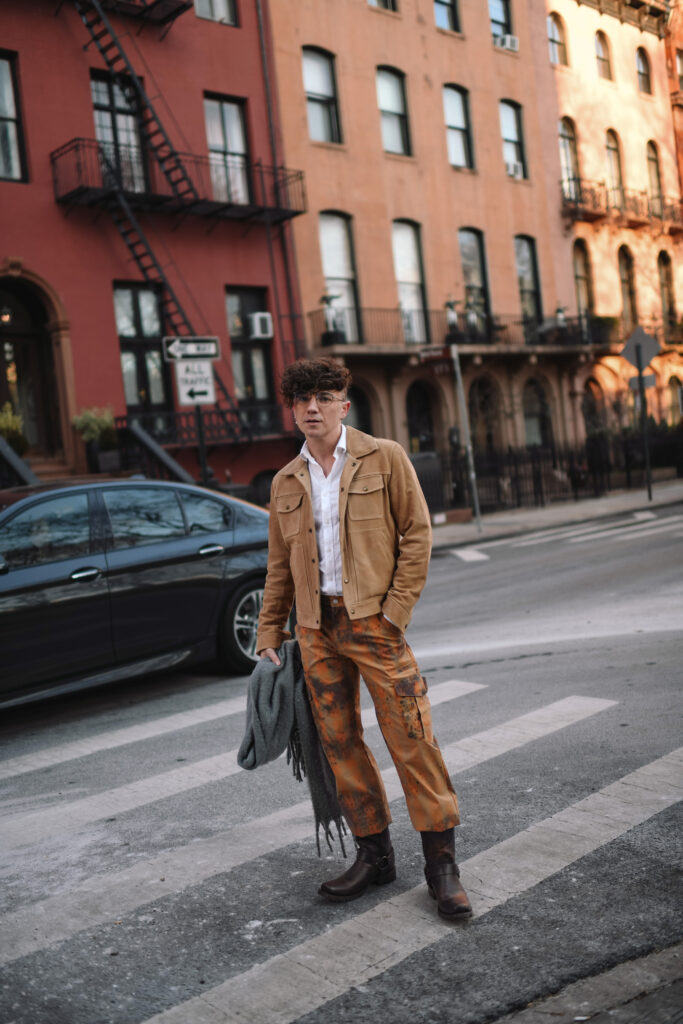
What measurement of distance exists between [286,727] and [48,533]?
11.5 feet

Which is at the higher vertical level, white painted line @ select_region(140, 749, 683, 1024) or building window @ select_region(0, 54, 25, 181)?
building window @ select_region(0, 54, 25, 181)

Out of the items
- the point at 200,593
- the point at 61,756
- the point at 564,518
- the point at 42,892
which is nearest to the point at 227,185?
the point at 564,518

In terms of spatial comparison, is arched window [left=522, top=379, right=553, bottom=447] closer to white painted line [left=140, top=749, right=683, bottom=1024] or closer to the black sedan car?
the black sedan car

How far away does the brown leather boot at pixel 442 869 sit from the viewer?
3.39 meters

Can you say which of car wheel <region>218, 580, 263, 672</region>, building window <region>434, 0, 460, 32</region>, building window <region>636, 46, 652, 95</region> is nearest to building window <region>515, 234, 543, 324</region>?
building window <region>434, 0, 460, 32</region>

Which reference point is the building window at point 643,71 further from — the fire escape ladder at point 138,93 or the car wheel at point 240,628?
the car wheel at point 240,628

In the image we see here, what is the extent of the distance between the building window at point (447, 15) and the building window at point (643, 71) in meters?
11.1

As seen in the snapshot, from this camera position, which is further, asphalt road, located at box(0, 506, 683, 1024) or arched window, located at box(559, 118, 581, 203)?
arched window, located at box(559, 118, 581, 203)

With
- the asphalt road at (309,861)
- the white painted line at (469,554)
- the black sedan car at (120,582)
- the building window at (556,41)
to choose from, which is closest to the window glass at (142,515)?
the black sedan car at (120,582)

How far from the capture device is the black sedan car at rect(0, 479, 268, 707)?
248 inches

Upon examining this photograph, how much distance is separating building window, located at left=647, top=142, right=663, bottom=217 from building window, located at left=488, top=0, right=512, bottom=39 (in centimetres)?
932

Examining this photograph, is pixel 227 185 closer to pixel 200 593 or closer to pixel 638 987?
pixel 200 593

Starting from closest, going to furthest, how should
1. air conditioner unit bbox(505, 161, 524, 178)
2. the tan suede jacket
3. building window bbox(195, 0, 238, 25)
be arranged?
the tan suede jacket, building window bbox(195, 0, 238, 25), air conditioner unit bbox(505, 161, 524, 178)

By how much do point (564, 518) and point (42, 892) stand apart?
17132 millimetres
